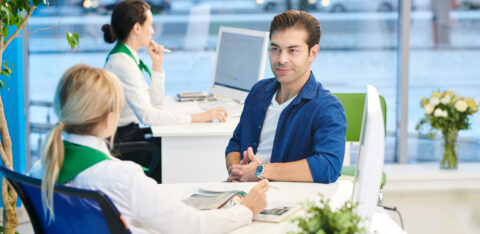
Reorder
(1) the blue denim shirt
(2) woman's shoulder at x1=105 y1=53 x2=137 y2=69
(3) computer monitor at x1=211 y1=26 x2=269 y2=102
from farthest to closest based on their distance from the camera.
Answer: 1. (3) computer monitor at x1=211 y1=26 x2=269 y2=102
2. (2) woman's shoulder at x1=105 y1=53 x2=137 y2=69
3. (1) the blue denim shirt

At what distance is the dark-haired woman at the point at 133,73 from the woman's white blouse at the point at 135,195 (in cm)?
191

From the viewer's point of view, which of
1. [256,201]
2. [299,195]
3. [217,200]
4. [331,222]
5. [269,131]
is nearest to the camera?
[331,222]

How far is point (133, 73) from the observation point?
11.7ft

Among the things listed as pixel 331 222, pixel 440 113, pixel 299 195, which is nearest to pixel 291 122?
pixel 299 195

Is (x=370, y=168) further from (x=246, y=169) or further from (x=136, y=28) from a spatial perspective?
(x=136, y=28)

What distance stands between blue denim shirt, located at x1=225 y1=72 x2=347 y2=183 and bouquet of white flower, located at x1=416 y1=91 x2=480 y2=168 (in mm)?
2156

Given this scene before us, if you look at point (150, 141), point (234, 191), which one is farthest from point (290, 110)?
point (150, 141)

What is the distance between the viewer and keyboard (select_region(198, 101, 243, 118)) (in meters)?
3.80

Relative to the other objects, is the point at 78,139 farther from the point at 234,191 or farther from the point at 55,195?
the point at 234,191

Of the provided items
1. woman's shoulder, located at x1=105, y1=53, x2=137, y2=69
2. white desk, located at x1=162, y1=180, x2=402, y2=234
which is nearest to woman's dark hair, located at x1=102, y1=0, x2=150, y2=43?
woman's shoulder, located at x1=105, y1=53, x2=137, y2=69

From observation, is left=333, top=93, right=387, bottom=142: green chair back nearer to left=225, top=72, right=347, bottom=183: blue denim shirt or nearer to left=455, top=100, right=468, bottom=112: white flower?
left=225, top=72, right=347, bottom=183: blue denim shirt

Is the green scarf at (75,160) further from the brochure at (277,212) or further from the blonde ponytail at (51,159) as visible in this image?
the brochure at (277,212)

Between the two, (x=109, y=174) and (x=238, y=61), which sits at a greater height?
(x=238, y=61)

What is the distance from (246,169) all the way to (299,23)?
23.5 inches
